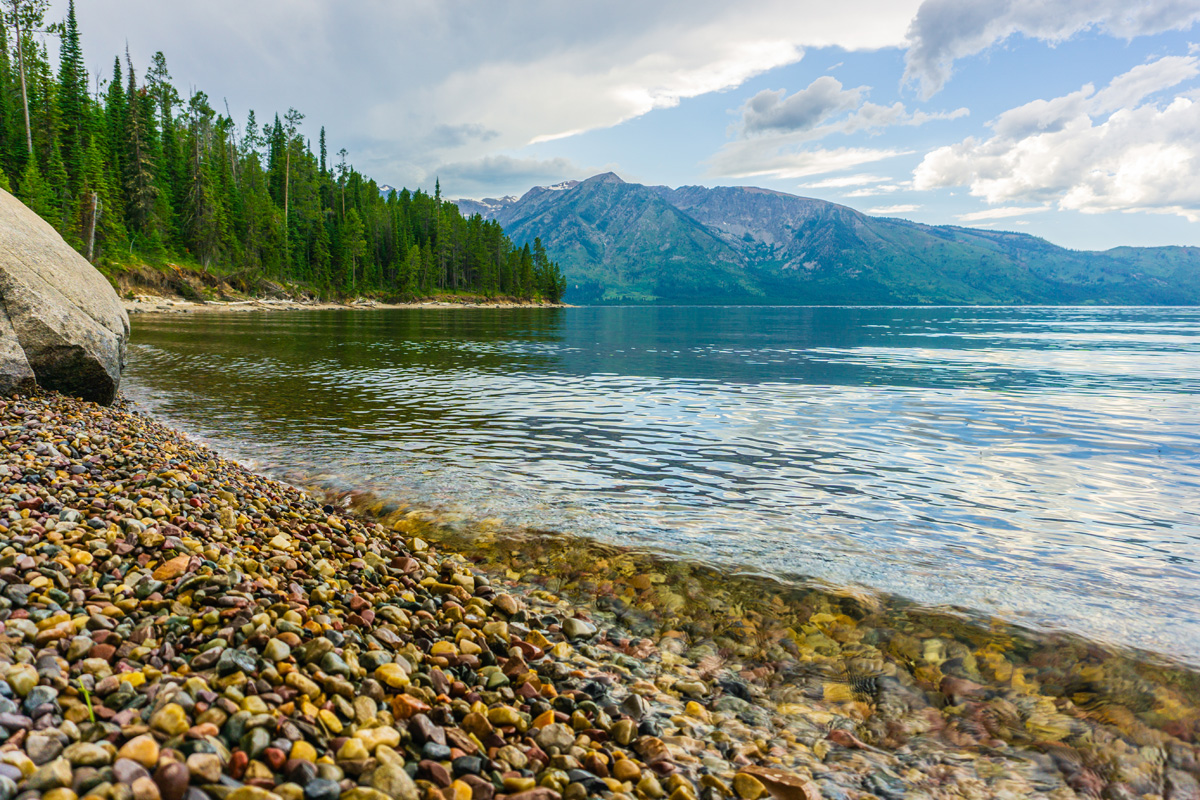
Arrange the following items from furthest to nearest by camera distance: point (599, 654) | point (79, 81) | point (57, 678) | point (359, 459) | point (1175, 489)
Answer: point (79, 81), point (359, 459), point (1175, 489), point (599, 654), point (57, 678)

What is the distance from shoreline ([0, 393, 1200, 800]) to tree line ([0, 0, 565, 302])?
77209 mm

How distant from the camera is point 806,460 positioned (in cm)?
1288

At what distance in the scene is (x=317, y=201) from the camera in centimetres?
11256

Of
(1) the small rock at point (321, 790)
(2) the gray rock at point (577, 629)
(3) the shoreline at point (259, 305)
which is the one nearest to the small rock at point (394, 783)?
(1) the small rock at point (321, 790)

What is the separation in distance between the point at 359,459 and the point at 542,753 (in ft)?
32.3

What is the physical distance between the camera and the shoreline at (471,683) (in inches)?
125

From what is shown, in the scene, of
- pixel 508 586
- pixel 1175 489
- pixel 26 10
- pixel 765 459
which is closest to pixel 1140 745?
pixel 508 586

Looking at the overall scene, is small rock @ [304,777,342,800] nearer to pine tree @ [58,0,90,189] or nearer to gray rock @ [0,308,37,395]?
gray rock @ [0,308,37,395]

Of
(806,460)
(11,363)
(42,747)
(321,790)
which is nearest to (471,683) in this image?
(321,790)

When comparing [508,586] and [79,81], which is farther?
[79,81]

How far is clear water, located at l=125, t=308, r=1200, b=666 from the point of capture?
7559 mm

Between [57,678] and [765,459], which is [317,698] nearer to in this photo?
[57,678]

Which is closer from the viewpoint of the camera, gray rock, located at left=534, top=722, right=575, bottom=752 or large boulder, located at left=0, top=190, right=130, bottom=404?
gray rock, located at left=534, top=722, right=575, bottom=752

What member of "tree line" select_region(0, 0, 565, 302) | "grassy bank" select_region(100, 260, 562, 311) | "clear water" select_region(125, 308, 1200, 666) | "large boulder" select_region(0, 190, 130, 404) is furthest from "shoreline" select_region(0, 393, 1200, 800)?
"tree line" select_region(0, 0, 565, 302)
